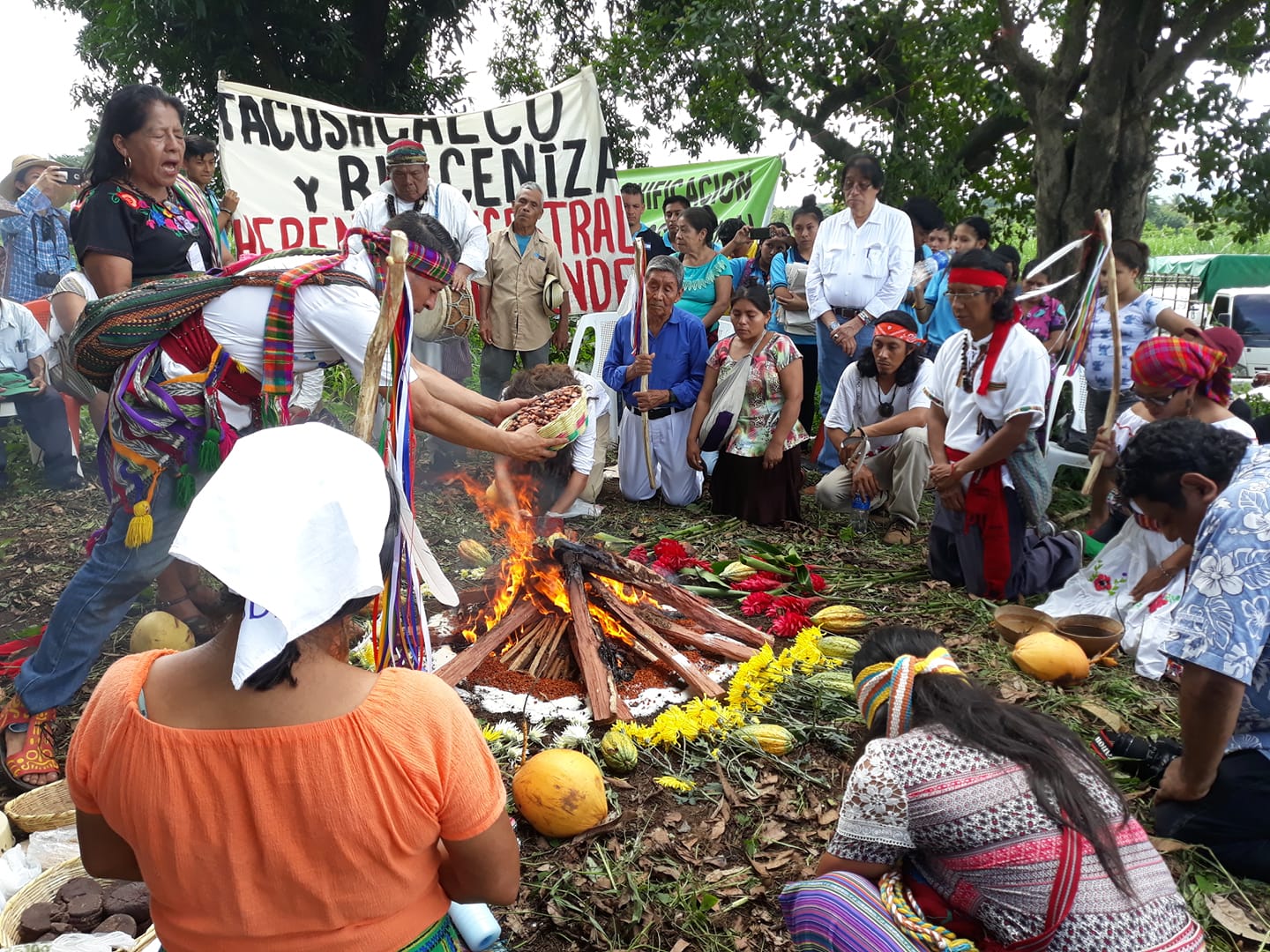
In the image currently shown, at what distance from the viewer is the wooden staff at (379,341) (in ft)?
9.04

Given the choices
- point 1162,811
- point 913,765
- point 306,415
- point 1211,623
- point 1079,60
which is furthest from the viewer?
point 1079,60

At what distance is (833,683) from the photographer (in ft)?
13.4

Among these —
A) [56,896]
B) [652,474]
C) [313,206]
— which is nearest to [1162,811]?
[56,896]

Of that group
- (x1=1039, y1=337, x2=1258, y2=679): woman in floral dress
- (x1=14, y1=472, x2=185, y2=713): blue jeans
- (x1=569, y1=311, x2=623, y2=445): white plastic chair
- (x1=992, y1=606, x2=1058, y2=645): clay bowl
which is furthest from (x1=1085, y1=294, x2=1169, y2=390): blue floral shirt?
(x1=14, y1=472, x2=185, y2=713): blue jeans


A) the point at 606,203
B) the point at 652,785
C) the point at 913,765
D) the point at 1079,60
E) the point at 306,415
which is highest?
the point at 1079,60

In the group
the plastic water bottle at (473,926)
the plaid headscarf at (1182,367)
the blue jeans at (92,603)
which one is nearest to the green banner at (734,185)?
the plaid headscarf at (1182,367)

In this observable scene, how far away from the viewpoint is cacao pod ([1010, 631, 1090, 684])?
167 inches

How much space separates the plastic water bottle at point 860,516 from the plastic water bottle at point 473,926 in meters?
5.10

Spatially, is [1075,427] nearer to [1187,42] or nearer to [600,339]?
[600,339]

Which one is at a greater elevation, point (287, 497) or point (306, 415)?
point (287, 497)

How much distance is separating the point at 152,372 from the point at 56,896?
173cm

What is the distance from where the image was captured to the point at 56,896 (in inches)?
106

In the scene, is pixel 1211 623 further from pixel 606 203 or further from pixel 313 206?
pixel 313 206

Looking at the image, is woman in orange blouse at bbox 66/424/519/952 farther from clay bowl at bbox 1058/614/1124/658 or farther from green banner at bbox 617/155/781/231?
green banner at bbox 617/155/781/231
